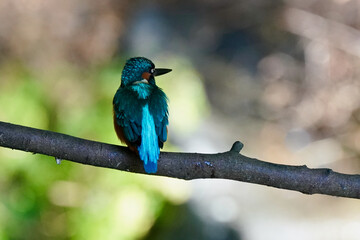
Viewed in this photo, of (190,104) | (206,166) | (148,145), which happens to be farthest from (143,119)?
(190,104)

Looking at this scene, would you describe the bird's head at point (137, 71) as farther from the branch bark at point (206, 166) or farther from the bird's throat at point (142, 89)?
the branch bark at point (206, 166)

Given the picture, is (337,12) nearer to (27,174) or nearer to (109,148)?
(27,174)

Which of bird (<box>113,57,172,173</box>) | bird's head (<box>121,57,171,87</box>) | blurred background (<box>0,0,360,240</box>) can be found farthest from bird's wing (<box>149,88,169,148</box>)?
blurred background (<box>0,0,360,240</box>)

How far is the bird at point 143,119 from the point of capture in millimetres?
1925

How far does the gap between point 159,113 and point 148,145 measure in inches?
9.2

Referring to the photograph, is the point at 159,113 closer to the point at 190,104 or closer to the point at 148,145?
the point at 148,145

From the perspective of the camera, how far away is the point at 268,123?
585 cm

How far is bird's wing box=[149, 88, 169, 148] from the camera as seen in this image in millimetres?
2072

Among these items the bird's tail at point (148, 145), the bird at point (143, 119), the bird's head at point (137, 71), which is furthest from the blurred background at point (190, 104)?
the bird's tail at point (148, 145)

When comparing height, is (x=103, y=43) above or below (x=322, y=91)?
above

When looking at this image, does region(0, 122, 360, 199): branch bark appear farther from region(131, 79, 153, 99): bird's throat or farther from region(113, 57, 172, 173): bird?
region(131, 79, 153, 99): bird's throat

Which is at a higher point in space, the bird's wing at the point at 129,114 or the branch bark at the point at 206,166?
the bird's wing at the point at 129,114

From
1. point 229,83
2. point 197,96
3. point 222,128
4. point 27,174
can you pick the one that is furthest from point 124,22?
point 27,174

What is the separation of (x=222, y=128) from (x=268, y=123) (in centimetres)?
60
